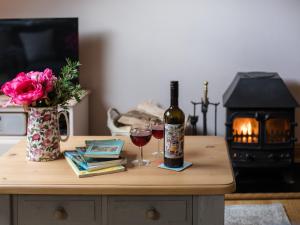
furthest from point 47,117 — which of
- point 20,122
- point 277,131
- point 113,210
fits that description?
point 277,131

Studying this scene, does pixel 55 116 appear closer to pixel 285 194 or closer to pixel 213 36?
pixel 285 194

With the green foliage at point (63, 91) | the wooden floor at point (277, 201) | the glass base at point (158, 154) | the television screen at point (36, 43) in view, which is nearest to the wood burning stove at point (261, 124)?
the wooden floor at point (277, 201)

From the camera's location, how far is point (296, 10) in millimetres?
3865

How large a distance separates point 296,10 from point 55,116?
2.57 meters

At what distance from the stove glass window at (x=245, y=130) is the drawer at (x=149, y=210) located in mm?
1847

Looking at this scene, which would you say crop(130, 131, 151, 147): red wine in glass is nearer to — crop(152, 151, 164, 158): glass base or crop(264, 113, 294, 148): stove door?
crop(152, 151, 164, 158): glass base

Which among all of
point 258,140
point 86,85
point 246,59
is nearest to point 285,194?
point 258,140

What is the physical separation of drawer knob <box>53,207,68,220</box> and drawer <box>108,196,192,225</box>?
16cm

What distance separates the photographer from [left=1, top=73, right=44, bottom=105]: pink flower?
186 centimetres

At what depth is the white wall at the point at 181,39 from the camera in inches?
153

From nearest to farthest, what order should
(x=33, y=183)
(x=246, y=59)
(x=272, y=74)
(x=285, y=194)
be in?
(x=33, y=183) < (x=285, y=194) < (x=272, y=74) < (x=246, y=59)

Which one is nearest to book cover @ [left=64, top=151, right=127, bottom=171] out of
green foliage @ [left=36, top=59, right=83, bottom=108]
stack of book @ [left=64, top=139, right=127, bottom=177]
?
stack of book @ [left=64, top=139, right=127, bottom=177]

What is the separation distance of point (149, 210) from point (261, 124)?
1.91 meters

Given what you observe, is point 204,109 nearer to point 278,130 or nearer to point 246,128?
point 246,128
